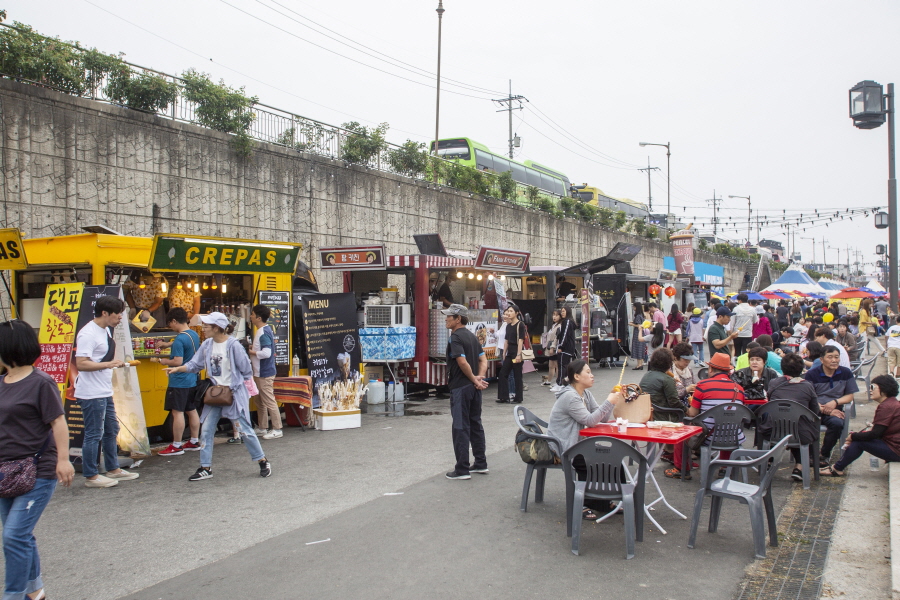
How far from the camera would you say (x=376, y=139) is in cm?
1712

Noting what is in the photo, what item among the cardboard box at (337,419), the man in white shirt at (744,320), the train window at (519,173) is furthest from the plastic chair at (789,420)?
the train window at (519,173)

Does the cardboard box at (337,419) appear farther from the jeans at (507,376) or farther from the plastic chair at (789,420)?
the plastic chair at (789,420)

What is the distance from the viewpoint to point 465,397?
6.69 meters

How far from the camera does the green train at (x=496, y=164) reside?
2445cm

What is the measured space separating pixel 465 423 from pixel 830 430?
13.3 feet

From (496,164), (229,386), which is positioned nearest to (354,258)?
(229,386)

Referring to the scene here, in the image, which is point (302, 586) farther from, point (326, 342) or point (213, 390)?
point (326, 342)

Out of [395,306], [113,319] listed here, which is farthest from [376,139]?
[113,319]

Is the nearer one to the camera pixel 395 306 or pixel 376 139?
pixel 395 306

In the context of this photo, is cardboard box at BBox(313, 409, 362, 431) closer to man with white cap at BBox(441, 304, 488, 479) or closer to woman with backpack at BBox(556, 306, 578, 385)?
man with white cap at BBox(441, 304, 488, 479)

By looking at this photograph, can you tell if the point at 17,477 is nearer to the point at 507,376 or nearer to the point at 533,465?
the point at 533,465

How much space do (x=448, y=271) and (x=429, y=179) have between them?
22.7 feet

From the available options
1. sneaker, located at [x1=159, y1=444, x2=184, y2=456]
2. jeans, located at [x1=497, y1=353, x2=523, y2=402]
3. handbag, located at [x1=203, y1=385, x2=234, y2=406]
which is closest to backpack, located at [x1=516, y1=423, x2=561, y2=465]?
handbag, located at [x1=203, y1=385, x2=234, y2=406]

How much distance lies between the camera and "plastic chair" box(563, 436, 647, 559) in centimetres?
460
